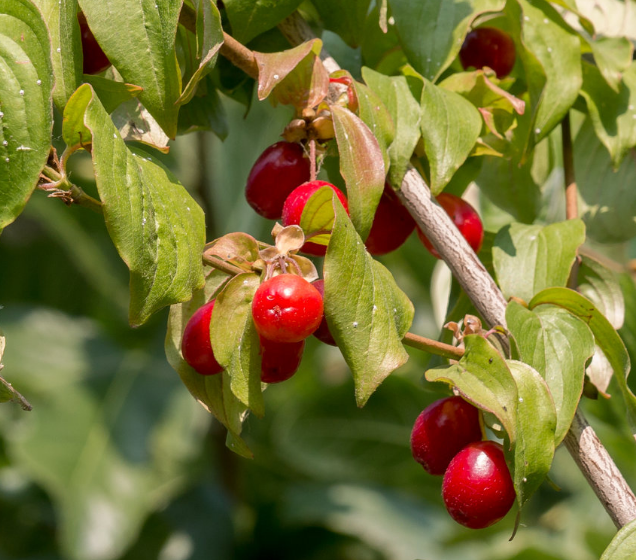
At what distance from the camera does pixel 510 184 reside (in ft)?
2.43

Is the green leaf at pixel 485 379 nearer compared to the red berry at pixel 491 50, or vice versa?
the green leaf at pixel 485 379

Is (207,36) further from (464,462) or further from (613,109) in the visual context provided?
(613,109)

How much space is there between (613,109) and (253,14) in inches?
13.6

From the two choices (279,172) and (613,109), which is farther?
(613,109)

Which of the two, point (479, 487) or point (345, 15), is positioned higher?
point (345, 15)

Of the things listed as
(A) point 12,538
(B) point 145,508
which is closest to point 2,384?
(B) point 145,508

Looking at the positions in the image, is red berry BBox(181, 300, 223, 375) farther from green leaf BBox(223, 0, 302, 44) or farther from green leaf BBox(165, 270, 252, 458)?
green leaf BBox(223, 0, 302, 44)

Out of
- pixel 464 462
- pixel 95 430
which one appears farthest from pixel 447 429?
pixel 95 430

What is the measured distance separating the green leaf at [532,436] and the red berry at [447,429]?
6cm

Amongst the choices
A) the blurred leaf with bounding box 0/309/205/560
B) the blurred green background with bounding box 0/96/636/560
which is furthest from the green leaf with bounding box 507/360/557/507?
the blurred leaf with bounding box 0/309/205/560

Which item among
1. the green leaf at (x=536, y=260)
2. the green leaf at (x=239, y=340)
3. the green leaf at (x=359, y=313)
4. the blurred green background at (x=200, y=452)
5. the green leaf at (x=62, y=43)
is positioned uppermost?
the green leaf at (x=62, y=43)

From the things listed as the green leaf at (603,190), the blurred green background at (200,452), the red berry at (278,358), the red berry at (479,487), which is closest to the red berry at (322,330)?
the red berry at (278,358)

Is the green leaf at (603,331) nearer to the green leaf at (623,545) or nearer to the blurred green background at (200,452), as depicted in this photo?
the green leaf at (623,545)

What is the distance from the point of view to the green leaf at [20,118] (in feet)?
1.07
